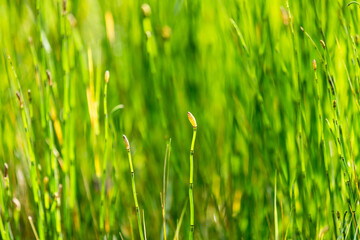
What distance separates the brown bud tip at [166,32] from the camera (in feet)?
3.90

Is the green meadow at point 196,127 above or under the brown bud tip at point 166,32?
under

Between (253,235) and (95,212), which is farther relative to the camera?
(95,212)

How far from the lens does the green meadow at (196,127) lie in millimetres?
876

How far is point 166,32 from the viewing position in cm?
122

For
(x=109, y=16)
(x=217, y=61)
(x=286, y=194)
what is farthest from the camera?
(x=109, y=16)

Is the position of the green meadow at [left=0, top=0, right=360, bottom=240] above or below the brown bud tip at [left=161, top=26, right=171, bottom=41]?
below

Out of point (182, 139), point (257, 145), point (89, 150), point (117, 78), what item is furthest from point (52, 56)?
point (257, 145)

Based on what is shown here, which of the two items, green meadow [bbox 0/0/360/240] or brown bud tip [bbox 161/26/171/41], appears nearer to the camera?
green meadow [bbox 0/0/360/240]

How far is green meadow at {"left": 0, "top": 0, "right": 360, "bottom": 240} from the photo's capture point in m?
0.88

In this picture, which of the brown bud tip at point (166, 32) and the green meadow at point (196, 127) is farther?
the brown bud tip at point (166, 32)

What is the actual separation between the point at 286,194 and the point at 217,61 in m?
0.40

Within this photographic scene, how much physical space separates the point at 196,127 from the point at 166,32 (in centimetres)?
47

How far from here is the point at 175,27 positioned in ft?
4.17

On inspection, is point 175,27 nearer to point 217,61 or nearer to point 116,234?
point 217,61
